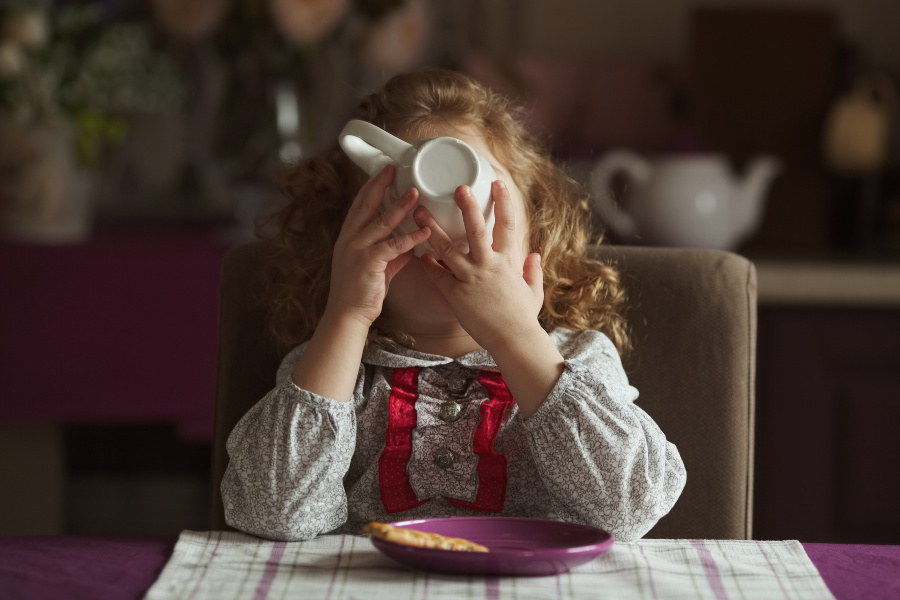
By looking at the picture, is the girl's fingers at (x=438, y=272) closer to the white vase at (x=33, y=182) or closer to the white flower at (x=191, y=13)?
the white vase at (x=33, y=182)

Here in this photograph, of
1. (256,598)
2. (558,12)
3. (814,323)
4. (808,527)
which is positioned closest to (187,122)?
(558,12)

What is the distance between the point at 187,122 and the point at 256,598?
1.98 meters

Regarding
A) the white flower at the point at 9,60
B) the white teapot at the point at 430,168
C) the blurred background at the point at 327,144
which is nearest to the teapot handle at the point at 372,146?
the white teapot at the point at 430,168

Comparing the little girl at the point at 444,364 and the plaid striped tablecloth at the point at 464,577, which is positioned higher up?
the little girl at the point at 444,364

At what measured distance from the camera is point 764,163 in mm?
2117

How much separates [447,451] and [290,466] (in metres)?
0.15

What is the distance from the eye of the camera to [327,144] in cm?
186

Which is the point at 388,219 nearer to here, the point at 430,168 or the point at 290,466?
the point at 430,168

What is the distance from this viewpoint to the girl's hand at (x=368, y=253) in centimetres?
85

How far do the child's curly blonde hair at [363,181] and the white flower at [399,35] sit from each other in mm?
1294

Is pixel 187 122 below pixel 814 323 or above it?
above

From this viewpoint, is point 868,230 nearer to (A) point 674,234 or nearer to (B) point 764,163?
(B) point 764,163

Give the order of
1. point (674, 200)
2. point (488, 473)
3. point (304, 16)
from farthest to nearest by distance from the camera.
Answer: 1. point (304, 16)
2. point (674, 200)
3. point (488, 473)

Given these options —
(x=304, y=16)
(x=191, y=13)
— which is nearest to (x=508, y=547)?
(x=304, y=16)
